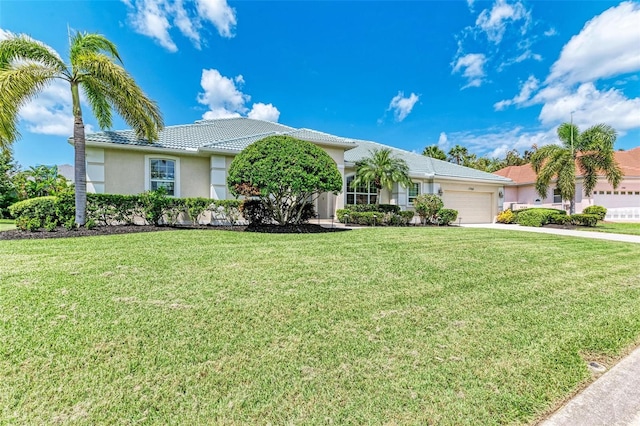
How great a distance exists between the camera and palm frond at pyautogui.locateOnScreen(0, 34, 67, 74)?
874 centimetres

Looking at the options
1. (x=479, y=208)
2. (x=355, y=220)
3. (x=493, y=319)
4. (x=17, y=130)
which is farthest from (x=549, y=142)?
(x=17, y=130)

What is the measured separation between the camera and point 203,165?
14.0 meters

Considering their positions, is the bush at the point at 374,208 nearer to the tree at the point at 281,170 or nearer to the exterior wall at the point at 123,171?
the tree at the point at 281,170

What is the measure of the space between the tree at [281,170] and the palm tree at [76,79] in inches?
183

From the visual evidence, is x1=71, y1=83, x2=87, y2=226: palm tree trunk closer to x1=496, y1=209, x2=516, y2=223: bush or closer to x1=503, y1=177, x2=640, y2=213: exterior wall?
x1=496, y1=209, x2=516, y2=223: bush

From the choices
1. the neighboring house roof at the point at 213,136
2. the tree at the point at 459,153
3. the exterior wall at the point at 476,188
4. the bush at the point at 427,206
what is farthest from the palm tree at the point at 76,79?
the tree at the point at 459,153

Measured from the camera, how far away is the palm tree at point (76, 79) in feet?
28.0

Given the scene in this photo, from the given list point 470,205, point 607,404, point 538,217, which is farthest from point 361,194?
point 607,404

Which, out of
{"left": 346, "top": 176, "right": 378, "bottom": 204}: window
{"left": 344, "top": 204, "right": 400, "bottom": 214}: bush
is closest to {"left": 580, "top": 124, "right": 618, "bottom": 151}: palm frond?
{"left": 344, "top": 204, "right": 400, "bottom": 214}: bush

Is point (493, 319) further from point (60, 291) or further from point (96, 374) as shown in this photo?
point (60, 291)

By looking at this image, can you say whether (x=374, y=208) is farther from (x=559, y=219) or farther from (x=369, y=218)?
(x=559, y=219)

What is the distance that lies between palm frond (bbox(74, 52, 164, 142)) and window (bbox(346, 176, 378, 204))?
35.4ft

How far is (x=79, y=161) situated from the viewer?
9.51 meters

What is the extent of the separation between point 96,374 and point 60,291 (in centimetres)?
230
